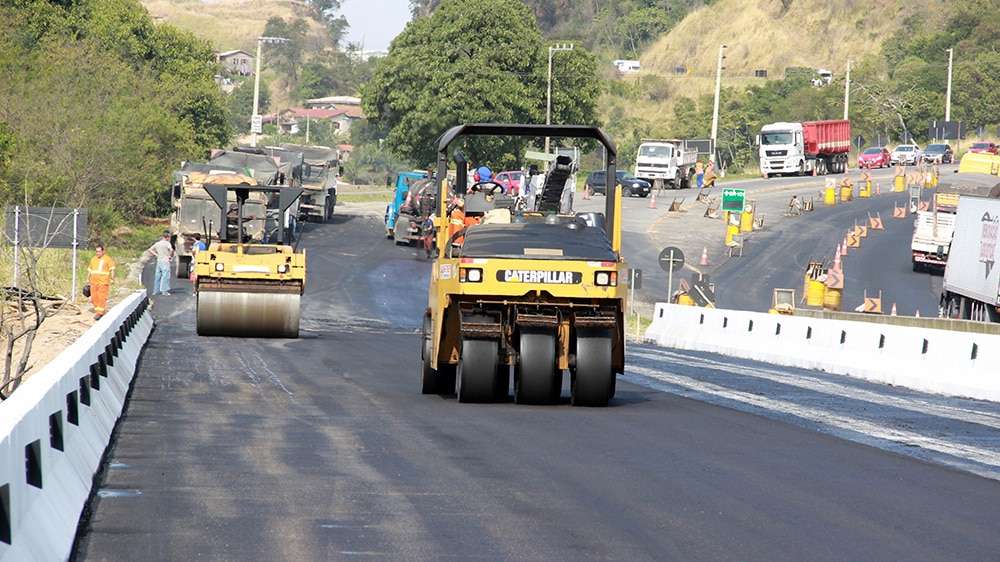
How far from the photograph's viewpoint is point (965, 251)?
3769 cm

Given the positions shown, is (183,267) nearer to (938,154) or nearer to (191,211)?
(191,211)

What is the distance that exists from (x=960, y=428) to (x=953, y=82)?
390 ft

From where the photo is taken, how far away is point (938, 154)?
A: 326 ft

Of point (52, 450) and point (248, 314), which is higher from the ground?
point (52, 450)

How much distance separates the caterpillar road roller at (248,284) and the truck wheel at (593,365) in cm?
1245

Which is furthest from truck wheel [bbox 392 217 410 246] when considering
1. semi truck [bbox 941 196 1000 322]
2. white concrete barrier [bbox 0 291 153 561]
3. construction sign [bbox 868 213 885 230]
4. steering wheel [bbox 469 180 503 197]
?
white concrete barrier [bbox 0 291 153 561]

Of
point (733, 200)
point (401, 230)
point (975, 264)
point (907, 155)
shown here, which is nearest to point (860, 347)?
point (975, 264)

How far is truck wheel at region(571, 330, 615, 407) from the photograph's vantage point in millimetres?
14664

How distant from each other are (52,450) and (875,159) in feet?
319

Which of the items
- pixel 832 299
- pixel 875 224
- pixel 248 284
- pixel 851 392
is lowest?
pixel 832 299

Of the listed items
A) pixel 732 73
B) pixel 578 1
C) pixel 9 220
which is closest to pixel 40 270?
pixel 9 220

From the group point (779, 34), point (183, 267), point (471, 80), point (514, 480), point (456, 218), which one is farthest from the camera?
point (779, 34)

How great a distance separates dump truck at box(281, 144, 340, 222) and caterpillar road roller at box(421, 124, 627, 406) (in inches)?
1988

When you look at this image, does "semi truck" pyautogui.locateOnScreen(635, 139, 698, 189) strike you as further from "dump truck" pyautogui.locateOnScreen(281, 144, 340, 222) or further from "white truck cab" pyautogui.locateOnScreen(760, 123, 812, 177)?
"dump truck" pyautogui.locateOnScreen(281, 144, 340, 222)
